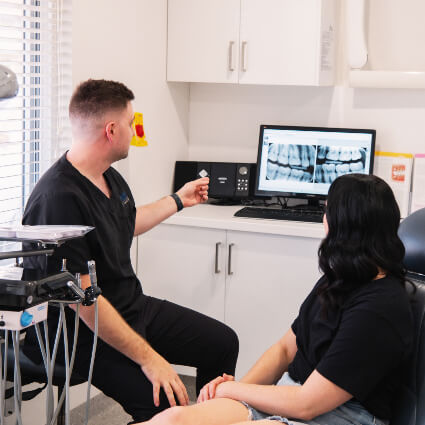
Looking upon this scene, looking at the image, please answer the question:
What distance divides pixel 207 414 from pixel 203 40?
7.13ft

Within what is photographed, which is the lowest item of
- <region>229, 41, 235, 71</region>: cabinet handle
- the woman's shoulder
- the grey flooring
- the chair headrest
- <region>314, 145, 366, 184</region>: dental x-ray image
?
the grey flooring

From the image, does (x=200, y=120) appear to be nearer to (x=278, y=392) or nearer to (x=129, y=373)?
(x=129, y=373)

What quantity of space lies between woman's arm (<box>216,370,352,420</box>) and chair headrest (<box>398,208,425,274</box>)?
1.38 feet

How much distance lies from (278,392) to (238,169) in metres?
2.02

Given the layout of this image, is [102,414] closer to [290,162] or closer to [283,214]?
[283,214]

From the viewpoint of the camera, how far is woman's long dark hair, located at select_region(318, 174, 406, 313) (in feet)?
5.73

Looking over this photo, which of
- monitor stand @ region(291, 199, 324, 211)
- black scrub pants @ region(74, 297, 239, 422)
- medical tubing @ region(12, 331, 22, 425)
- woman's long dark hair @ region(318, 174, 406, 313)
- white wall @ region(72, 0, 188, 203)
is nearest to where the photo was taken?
medical tubing @ region(12, 331, 22, 425)

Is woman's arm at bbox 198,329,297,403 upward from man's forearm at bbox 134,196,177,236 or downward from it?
downward

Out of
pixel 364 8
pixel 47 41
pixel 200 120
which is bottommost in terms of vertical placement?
pixel 200 120

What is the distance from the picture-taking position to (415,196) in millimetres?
3271

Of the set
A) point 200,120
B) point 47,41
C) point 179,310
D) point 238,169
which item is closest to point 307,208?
point 238,169

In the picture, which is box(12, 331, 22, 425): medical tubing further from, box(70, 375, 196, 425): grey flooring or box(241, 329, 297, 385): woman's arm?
box(70, 375, 196, 425): grey flooring

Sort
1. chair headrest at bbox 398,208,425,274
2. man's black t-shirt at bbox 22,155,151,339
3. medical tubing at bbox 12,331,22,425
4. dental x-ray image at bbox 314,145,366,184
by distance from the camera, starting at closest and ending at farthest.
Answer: medical tubing at bbox 12,331,22,425, chair headrest at bbox 398,208,425,274, man's black t-shirt at bbox 22,155,151,339, dental x-ray image at bbox 314,145,366,184

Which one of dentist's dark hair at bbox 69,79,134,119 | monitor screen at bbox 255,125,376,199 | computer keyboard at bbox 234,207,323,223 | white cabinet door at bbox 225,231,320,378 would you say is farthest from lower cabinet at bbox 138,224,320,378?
dentist's dark hair at bbox 69,79,134,119
